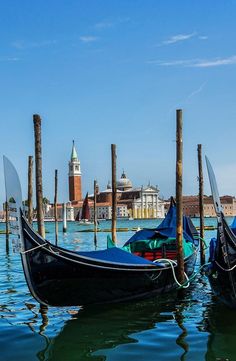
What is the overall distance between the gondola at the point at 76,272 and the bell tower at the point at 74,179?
90184 millimetres

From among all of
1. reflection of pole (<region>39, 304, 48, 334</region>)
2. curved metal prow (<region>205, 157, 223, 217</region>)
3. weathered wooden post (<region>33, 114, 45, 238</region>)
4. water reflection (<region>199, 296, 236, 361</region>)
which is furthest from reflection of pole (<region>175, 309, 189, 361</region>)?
weathered wooden post (<region>33, 114, 45, 238</region>)

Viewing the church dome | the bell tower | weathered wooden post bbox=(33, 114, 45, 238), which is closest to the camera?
weathered wooden post bbox=(33, 114, 45, 238)

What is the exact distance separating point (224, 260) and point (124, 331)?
1.41 meters

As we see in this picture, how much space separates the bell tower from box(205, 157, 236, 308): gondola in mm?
90425

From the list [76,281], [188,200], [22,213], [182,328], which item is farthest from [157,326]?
[188,200]

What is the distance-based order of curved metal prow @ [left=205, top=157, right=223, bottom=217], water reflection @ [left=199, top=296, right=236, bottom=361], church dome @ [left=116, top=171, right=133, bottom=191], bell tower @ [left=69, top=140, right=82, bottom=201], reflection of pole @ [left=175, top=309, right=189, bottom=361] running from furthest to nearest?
church dome @ [left=116, top=171, right=133, bottom=191] → bell tower @ [left=69, top=140, right=82, bottom=201] → curved metal prow @ [left=205, top=157, right=223, bottom=217] → reflection of pole @ [left=175, top=309, right=189, bottom=361] → water reflection @ [left=199, top=296, right=236, bottom=361]

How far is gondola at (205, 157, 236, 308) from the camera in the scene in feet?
19.1

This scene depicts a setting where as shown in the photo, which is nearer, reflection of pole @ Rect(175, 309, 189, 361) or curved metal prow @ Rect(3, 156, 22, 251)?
reflection of pole @ Rect(175, 309, 189, 361)

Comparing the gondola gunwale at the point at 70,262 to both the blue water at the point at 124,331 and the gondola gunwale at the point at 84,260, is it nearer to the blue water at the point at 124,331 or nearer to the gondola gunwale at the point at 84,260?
the gondola gunwale at the point at 84,260

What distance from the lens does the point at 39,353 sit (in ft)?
15.6

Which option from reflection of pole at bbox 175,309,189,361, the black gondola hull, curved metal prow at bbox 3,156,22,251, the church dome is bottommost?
reflection of pole at bbox 175,309,189,361

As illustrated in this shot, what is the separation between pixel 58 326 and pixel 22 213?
4.12 ft

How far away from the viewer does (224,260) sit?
19.7 feet

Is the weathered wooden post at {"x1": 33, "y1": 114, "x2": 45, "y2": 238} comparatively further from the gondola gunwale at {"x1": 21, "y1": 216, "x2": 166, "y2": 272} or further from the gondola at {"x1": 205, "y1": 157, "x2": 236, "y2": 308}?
the gondola at {"x1": 205, "y1": 157, "x2": 236, "y2": 308}
